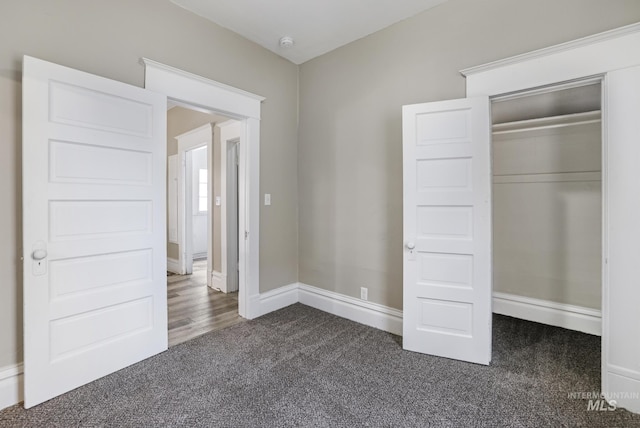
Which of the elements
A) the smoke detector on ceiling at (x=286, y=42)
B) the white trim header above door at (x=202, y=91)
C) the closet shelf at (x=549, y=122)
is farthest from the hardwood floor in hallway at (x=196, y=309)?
the closet shelf at (x=549, y=122)

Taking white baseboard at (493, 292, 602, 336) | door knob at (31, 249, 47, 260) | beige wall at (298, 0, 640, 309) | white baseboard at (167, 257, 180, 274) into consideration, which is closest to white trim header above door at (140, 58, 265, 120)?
beige wall at (298, 0, 640, 309)

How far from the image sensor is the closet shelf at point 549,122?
2916mm

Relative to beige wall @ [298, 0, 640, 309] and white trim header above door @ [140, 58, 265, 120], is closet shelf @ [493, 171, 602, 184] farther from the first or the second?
white trim header above door @ [140, 58, 265, 120]

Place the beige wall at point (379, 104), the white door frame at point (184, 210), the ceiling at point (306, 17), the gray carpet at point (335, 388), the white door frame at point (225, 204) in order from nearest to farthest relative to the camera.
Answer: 1. the gray carpet at point (335, 388)
2. the beige wall at point (379, 104)
3. the ceiling at point (306, 17)
4. the white door frame at point (225, 204)
5. the white door frame at point (184, 210)

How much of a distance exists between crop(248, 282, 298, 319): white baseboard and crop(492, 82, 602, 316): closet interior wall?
7.71ft

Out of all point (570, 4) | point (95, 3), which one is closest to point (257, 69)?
point (95, 3)

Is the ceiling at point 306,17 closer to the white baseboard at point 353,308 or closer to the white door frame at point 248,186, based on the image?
the white door frame at point 248,186

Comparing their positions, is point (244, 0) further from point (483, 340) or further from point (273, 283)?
point (483, 340)

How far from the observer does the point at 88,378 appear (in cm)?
200

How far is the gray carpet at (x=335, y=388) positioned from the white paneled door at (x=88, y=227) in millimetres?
231

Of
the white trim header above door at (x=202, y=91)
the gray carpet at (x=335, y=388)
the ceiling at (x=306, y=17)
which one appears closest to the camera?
the gray carpet at (x=335, y=388)

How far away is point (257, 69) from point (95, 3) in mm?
1384

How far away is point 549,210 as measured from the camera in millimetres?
3127

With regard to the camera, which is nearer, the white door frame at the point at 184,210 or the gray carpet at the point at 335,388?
the gray carpet at the point at 335,388
